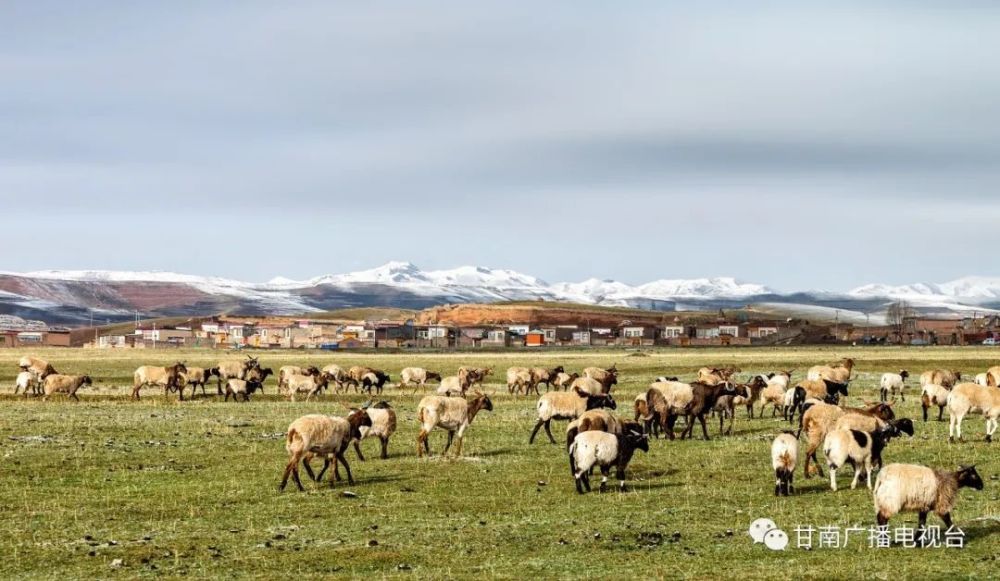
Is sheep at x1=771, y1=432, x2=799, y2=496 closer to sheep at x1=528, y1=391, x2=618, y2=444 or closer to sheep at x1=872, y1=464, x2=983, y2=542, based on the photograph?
sheep at x1=872, y1=464, x2=983, y2=542

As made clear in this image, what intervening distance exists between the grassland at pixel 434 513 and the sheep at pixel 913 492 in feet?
2.08

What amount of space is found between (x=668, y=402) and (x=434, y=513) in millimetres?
12933

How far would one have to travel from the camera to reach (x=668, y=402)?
1192 inches

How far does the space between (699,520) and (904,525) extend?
332 centimetres

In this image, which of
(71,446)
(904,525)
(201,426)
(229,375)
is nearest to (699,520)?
(904,525)

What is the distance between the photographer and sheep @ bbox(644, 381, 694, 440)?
98.8 ft

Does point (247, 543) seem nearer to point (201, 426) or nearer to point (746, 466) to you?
point (746, 466)

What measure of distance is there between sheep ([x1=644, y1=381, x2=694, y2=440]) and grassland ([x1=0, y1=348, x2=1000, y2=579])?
4.10 feet

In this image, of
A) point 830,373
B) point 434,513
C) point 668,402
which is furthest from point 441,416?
point 830,373

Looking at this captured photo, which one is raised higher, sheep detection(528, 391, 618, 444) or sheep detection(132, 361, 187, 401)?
sheep detection(528, 391, 618, 444)

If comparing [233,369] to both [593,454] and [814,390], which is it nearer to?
[814,390]

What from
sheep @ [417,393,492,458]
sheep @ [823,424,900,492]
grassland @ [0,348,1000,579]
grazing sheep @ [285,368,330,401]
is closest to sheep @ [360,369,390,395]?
grazing sheep @ [285,368,330,401]

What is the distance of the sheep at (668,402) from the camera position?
98.8 feet

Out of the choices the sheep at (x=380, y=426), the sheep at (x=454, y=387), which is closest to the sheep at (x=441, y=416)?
the sheep at (x=380, y=426)
